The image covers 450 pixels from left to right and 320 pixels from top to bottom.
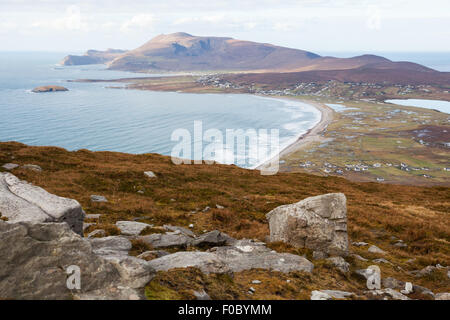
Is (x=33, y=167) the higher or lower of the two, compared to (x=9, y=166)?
lower

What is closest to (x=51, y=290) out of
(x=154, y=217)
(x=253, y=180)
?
(x=154, y=217)

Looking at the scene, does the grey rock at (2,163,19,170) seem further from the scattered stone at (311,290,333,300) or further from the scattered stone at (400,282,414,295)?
the scattered stone at (400,282,414,295)

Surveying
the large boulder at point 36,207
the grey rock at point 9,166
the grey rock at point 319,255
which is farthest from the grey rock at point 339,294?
the grey rock at point 9,166

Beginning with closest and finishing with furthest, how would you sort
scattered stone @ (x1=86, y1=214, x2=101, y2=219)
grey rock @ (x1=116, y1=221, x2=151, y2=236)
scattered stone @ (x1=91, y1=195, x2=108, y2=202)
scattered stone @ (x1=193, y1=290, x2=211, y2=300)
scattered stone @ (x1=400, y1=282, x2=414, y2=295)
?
scattered stone @ (x1=193, y1=290, x2=211, y2=300) → scattered stone @ (x1=400, y1=282, x2=414, y2=295) → grey rock @ (x1=116, y1=221, x2=151, y2=236) → scattered stone @ (x1=86, y1=214, x2=101, y2=219) → scattered stone @ (x1=91, y1=195, x2=108, y2=202)

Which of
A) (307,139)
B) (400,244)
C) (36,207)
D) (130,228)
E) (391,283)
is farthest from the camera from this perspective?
(307,139)

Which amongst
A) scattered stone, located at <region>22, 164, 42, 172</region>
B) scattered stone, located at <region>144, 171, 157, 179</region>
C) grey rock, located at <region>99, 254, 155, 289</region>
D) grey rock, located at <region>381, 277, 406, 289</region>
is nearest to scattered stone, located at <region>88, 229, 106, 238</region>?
grey rock, located at <region>99, 254, 155, 289</region>

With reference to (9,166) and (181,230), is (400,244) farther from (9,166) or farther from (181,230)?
(9,166)

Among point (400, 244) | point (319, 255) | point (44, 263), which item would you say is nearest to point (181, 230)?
point (319, 255)
